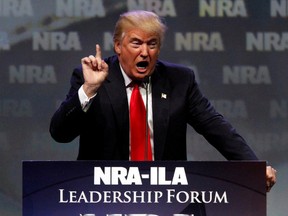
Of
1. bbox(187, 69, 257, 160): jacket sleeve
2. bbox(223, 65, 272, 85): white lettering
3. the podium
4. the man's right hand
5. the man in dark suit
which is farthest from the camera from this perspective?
bbox(223, 65, 272, 85): white lettering

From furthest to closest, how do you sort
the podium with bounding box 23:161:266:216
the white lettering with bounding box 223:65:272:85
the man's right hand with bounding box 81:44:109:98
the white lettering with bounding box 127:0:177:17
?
the white lettering with bounding box 223:65:272:85 → the white lettering with bounding box 127:0:177:17 → the man's right hand with bounding box 81:44:109:98 → the podium with bounding box 23:161:266:216

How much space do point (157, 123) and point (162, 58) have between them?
1.86 metres

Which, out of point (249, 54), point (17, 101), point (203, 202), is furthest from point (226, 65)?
point (203, 202)

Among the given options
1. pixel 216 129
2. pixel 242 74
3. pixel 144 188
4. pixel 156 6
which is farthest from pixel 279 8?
pixel 144 188

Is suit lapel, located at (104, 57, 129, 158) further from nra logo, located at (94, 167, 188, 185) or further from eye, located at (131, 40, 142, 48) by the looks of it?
nra logo, located at (94, 167, 188, 185)

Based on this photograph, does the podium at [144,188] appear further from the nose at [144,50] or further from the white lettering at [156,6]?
the white lettering at [156,6]

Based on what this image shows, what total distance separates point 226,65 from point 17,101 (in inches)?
Result: 49.3

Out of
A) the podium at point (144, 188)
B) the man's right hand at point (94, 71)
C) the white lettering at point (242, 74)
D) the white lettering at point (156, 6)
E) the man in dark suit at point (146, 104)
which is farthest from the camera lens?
the white lettering at point (242, 74)

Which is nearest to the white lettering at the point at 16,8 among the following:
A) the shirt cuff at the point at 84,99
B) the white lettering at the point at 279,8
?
the white lettering at the point at 279,8

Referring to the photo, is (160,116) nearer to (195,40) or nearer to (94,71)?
(94,71)

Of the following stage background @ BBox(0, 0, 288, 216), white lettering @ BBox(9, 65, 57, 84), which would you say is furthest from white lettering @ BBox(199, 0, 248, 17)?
white lettering @ BBox(9, 65, 57, 84)

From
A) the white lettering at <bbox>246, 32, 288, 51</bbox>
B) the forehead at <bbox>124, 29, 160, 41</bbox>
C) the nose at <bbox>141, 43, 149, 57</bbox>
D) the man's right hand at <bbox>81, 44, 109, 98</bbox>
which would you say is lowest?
the man's right hand at <bbox>81, 44, 109, 98</bbox>

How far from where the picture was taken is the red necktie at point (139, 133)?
8.53ft

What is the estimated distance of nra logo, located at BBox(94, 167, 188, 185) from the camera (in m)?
2.10
